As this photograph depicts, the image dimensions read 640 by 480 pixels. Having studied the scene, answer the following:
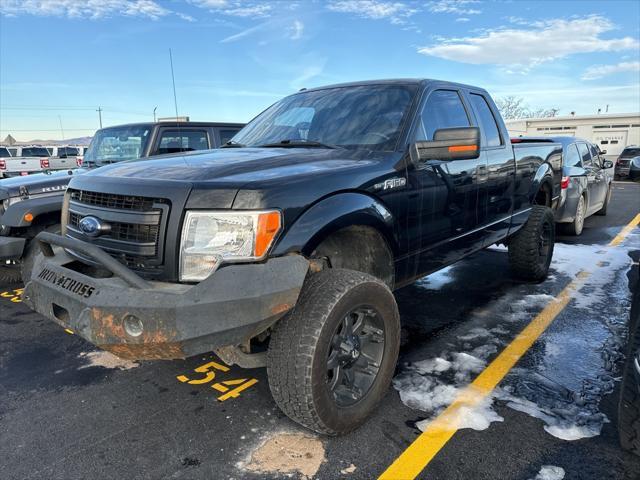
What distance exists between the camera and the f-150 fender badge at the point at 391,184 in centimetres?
273

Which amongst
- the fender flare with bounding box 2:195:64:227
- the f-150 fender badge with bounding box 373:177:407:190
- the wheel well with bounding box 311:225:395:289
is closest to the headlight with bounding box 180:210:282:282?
the wheel well with bounding box 311:225:395:289

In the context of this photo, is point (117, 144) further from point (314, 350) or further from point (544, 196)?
point (544, 196)

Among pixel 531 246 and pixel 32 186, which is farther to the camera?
pixel 531 246

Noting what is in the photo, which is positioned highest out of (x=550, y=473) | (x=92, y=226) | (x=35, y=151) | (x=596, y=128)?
(x=596, y=128)

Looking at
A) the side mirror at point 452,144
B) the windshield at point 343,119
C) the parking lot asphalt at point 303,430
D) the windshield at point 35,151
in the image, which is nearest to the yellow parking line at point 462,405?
the parking lot asphalt at point 303,430

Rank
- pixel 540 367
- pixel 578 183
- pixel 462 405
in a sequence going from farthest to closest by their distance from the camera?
pixel 578 183, pixel 540 367, pixel 462 405

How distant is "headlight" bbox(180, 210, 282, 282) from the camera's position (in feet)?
6.93

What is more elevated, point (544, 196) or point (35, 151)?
point (35, 151)

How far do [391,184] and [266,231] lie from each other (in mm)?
1021

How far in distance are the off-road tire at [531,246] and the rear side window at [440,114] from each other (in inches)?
64.7

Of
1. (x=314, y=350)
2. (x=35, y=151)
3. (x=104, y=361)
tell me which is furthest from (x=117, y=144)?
(x=35, y=151)

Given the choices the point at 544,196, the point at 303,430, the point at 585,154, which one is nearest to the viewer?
the point at 303,430

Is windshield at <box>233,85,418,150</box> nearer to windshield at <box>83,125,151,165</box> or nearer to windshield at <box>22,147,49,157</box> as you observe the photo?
windshield at <box>83,125,151,165</box>

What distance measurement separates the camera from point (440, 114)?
3.52 metres
